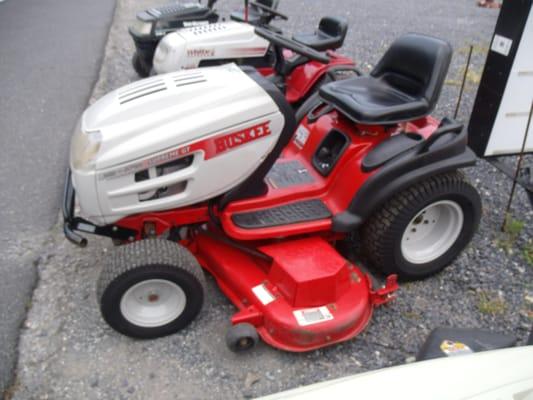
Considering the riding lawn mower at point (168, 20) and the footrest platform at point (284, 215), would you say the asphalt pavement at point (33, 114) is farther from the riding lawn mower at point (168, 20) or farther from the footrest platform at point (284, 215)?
the footrest platform at point (284, 215)

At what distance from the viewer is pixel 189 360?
7.36 ft

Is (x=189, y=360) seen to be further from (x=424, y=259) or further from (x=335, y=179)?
(x=424, y=259)

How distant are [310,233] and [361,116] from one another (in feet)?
1.87

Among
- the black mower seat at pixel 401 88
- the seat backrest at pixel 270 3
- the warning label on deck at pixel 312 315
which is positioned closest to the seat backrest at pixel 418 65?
the black mower seat at pixel 401 88

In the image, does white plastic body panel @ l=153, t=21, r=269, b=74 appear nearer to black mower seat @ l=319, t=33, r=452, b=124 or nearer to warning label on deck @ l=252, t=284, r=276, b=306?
black mower seat @ l=319, t=33, r=452, b=124

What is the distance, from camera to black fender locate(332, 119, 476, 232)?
236cm

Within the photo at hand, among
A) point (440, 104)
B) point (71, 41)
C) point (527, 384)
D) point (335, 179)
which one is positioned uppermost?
point (527, 384)

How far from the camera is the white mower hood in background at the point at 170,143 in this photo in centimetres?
211

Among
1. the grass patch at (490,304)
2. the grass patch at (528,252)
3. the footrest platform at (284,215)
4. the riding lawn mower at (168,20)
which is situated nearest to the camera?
the footrest platform at (284,215)

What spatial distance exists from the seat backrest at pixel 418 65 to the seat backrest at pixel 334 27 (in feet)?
4.00

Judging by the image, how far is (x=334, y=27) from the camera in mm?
3920

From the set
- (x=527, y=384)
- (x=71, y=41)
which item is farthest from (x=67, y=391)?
(x=71, y=41)

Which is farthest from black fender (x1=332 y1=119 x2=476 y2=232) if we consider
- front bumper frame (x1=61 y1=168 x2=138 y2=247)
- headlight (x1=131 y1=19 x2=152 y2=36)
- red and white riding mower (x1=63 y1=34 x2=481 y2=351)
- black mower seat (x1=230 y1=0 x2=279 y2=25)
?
headlight (x1=131 y1=19 x2=152 y2=36)

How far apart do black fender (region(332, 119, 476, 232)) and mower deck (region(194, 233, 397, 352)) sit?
0.19m
